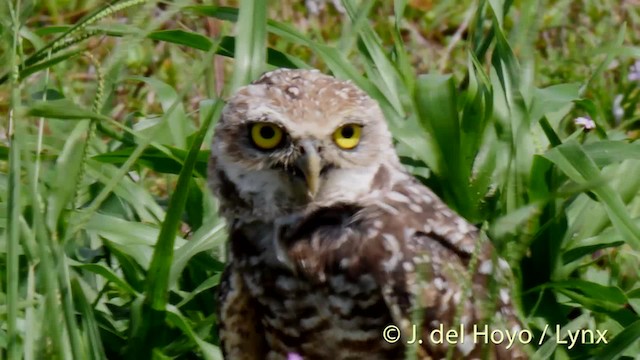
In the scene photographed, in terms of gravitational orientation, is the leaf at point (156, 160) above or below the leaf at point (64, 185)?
below

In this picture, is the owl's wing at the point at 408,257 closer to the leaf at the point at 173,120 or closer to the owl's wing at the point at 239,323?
the owl's wing at the point at 239,323

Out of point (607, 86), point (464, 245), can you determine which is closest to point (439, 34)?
point (607, 86)

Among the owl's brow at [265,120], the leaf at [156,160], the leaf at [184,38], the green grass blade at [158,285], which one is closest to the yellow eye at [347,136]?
the owl's brow at [265,120]

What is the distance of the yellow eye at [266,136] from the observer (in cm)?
340

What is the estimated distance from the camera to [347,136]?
345 centimetres

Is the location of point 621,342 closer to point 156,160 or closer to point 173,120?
point 156,160

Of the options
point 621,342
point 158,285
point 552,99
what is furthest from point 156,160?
point 621,342

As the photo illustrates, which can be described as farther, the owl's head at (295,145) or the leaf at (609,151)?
the leaf at (609,151)

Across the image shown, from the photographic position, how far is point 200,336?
12.8 ft

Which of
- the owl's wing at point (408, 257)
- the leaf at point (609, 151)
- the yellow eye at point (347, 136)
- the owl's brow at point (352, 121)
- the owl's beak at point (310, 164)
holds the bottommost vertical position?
the owl's wing at point (408, 257)

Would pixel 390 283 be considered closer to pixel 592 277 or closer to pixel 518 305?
pixel 518 305

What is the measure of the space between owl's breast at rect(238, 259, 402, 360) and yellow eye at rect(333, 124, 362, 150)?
1.08 feet

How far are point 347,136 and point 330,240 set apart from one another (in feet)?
0.87

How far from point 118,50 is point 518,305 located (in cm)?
176
